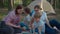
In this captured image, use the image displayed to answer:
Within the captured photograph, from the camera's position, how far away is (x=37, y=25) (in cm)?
321

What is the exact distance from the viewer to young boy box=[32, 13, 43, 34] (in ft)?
10.5

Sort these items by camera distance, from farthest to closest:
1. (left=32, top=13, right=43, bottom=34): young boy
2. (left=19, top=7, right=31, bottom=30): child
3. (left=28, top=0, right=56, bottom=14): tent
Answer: (left=28, top=0, right=56, bottom=14): tent
(left=19, top=7, right=31, bottom=30): child
(left=32, top=13, right=43, bottom=34): young boy

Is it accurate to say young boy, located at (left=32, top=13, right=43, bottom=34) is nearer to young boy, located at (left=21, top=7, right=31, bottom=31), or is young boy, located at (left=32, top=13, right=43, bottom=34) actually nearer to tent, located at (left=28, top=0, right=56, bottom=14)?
young boy, located at (left=21, top=7, right=31, bottom=31)

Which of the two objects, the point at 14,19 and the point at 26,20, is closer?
the point at 14,19

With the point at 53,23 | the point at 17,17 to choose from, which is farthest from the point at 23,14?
the point at 53,23

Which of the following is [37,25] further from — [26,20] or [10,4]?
[10,4]

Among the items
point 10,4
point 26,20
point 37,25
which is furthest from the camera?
point 10,4

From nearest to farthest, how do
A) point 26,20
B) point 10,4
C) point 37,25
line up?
point 37,25 < point 26,20 < point 10,4

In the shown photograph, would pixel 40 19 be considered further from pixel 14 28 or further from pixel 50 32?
pixel 14 28

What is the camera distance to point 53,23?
3.50m

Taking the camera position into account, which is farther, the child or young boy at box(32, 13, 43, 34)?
the child

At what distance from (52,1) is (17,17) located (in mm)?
943

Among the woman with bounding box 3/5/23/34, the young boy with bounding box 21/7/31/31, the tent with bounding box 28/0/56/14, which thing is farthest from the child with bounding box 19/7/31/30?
the tent with bounding box 28/0/56/14

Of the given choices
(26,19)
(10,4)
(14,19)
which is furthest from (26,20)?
(10,4)
